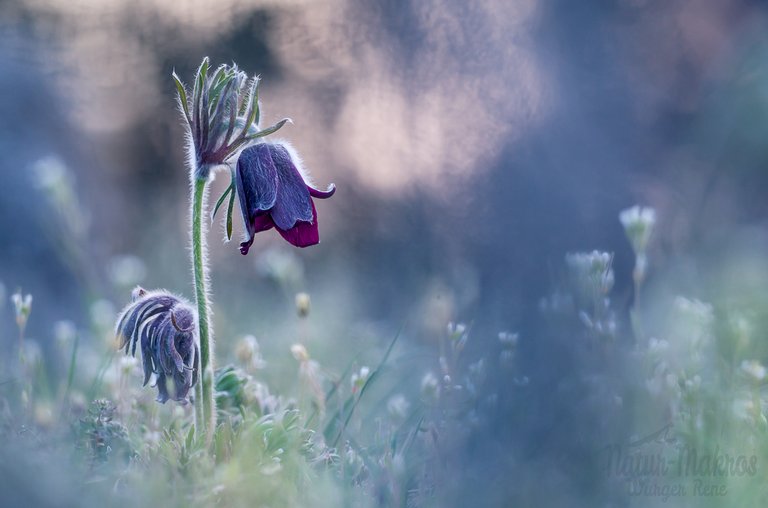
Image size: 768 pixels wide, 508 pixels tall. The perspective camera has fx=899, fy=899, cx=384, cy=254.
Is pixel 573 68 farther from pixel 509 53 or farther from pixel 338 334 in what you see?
pixel 338 334

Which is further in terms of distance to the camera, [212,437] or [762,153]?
[762,153]

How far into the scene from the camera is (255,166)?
1.82 metres

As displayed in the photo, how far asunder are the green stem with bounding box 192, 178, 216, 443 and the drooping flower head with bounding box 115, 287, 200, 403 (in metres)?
0.09

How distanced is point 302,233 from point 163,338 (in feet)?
1.19

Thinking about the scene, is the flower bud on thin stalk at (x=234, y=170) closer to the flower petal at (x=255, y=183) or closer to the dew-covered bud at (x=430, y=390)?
the flower petal at (x=255, y=183)

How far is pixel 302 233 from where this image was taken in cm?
187

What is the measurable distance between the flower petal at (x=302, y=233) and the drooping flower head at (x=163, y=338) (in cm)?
27

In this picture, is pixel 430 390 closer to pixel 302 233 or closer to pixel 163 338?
pixel 302 233

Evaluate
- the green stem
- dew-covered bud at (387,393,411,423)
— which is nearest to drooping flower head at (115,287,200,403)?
the green stem

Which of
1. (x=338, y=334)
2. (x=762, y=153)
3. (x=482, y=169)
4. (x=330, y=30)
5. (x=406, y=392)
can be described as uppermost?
(x=330, y=30)

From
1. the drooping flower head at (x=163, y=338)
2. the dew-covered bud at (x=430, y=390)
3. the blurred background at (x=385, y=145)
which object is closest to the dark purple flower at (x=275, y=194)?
the drooping flower head at (x=163, y=338)

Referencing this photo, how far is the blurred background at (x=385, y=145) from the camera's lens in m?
3.54

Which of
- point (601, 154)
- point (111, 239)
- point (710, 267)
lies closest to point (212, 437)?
point (710, 267)

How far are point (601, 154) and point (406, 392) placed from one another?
214 centimetres
